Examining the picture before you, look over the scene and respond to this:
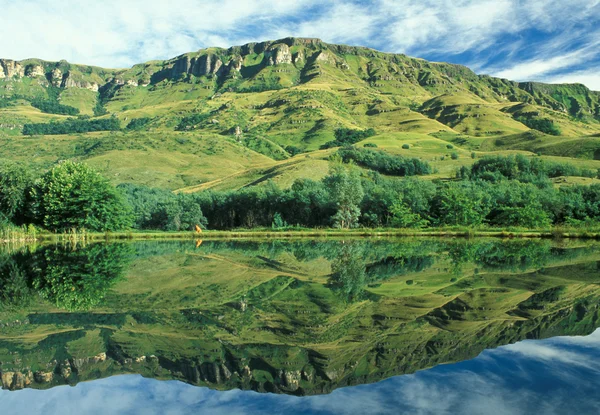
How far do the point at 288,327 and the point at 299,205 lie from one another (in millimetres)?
72306

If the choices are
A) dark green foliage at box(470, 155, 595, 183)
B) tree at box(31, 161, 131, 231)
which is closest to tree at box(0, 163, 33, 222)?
tree at box(31, 161, 131, 231)

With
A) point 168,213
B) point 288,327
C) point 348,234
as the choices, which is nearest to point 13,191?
point 168,213

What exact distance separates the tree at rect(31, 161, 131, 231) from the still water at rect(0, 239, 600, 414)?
5028cm

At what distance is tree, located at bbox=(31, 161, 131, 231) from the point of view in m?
64.3

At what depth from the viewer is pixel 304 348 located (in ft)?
30.8

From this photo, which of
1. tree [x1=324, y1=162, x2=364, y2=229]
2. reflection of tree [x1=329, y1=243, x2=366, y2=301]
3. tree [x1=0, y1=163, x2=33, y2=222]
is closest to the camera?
reflection of tree [x1=329, y1=243, x2=366, y2=301]

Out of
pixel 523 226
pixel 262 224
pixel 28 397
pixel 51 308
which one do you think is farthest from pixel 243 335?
pixel 262 224

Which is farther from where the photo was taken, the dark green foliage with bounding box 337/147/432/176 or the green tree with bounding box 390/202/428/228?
the dark green foliage with bounding box 337/147/432/176

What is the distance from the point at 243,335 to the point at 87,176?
210 feet

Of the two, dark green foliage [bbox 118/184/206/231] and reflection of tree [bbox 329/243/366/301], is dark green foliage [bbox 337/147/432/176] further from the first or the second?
reflection of tree [bbox 329/243/366/301]

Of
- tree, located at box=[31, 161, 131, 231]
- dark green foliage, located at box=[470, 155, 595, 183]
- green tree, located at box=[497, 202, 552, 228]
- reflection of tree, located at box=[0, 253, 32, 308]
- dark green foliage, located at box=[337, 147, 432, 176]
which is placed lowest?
reflection of tree, located at box=[0, 253, 32, 308]

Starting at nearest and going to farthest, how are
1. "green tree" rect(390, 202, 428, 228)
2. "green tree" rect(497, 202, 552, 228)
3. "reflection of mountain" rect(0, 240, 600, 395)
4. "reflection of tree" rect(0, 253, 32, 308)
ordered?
"reflection of mountain" rect(0, 240, 600, 395), "reflection of tree" rect(0, 253, 32, 308), "green tree" rect(497, 202, 552, 228), "green tree" rect(390, 202, 428, 228)

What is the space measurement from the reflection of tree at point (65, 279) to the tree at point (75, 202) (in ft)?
119

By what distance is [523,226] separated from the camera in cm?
6494
